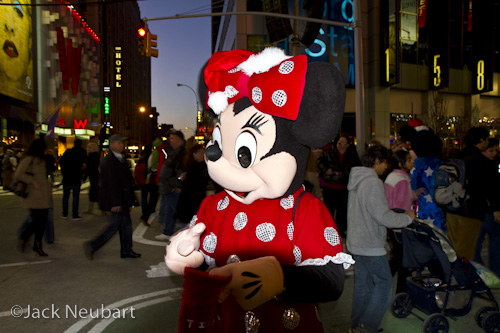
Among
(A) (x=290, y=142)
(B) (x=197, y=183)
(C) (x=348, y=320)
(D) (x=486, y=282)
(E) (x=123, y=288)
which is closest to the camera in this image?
(A) (x=290, y=142)

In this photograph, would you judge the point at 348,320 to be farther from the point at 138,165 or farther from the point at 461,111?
the point at 461,111

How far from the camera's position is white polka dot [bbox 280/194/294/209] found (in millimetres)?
1909

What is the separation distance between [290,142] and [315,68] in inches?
13.9

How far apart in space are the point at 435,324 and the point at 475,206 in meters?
1.66

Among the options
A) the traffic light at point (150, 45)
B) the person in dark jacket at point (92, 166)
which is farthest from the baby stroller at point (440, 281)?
the traffic light at point (150, 45)

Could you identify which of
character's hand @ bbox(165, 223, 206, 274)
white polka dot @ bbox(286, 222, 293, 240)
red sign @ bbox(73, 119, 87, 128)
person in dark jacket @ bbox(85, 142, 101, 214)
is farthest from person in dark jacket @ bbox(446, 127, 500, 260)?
red sign @ bbox(73, 119, 87, 128)

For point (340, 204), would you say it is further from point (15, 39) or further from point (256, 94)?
point (15, 39)

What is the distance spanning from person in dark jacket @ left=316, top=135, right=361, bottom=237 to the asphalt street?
232cm

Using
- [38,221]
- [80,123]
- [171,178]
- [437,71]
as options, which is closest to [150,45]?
[171,178]

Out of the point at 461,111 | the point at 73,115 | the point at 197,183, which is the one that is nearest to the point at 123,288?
the point at 197,183

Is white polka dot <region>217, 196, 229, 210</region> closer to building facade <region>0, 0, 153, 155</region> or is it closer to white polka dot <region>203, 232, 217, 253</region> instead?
white polka dot <region>203, 232, 217, 253</region>

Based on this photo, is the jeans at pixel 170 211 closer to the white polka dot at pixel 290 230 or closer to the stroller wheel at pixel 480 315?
the stroller wheel at pixel 480 315

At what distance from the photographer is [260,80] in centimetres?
181

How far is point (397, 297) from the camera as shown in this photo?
13.8 feet
